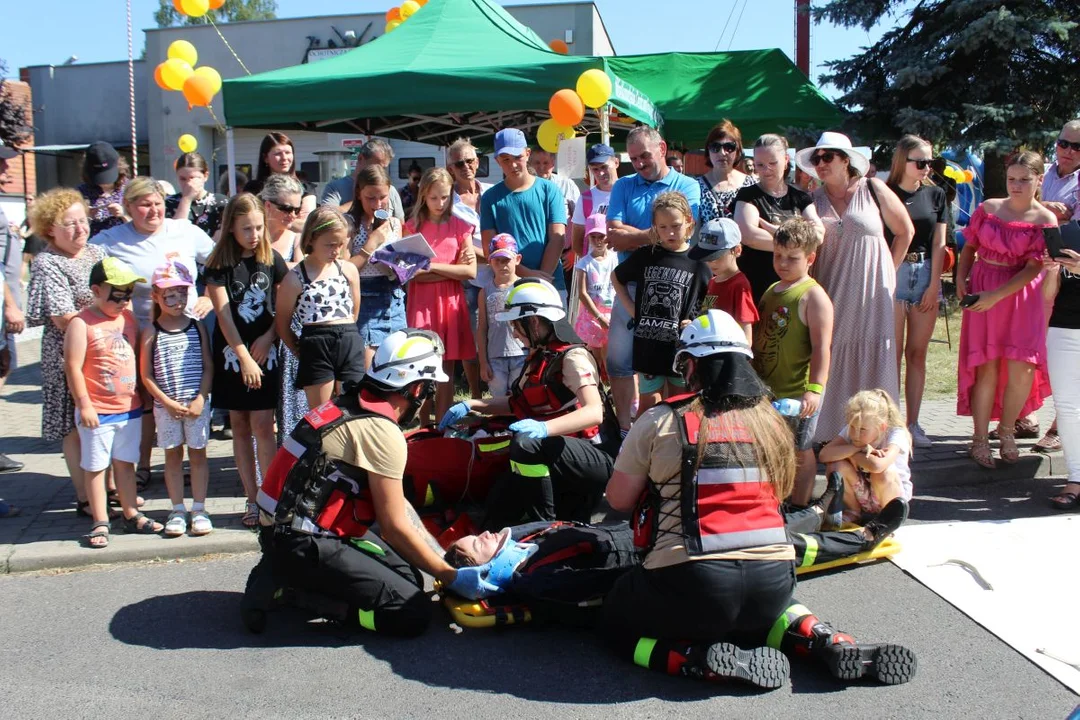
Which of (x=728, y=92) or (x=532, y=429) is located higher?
(x=728, y=92)

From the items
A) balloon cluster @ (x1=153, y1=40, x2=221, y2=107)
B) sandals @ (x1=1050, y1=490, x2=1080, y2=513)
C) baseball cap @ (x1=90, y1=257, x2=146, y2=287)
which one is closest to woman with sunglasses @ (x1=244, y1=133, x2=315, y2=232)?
baseball cap @ (x1=90, y1=257, x2=146, y2=287)

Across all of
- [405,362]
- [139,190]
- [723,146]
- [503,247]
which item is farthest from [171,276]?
[723,146]

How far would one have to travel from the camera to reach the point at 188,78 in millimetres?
9984

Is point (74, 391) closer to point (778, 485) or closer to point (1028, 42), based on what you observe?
point (778, 485)

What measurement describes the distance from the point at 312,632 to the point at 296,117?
5794mm

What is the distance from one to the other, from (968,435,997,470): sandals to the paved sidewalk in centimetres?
5

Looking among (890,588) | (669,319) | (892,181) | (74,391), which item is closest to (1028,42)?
(892,181)

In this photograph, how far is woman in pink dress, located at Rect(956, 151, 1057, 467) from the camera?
578cm

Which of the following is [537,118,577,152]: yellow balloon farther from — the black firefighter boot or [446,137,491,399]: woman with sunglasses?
the black firefighter boot

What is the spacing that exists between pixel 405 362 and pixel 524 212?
9.92ft

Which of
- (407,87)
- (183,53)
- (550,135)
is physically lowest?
(550,135)

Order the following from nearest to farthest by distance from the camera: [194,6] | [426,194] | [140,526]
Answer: [140,526] < [426,194] < [194,6]

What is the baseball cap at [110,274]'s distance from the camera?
495 centimetres

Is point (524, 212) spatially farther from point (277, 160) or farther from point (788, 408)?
point (788, 408)
